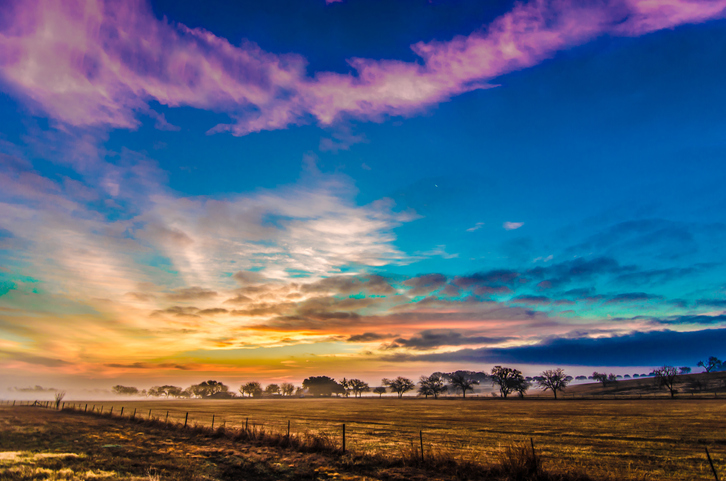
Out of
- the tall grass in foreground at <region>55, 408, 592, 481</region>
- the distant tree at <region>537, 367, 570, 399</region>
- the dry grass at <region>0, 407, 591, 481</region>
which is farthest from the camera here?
the distant tree at <region>537, 367, 570, 399</region>

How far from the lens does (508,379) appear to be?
183625 mm

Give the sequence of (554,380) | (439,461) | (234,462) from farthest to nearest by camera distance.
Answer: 1. (554,380)
2. (234,462)
3. (439,461)

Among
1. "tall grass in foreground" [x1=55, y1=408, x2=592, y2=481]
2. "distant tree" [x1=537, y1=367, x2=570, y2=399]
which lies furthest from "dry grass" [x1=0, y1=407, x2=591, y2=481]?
"distant tree" [x1=537, y1=367, x2=570, y2=399]

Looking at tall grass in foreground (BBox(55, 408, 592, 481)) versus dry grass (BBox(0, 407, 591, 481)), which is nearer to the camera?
tall grass in foreground (BBox(55, 408, 592, 481))

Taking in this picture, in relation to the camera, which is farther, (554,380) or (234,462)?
(554,380)

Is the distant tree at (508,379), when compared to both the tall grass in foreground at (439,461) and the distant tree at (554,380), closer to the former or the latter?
the distant tree at (554,380)

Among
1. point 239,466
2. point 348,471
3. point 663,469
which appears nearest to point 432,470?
point 348,471

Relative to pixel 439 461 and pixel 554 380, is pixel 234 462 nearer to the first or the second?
pixel 439 461

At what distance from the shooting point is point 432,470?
18891 millimetres

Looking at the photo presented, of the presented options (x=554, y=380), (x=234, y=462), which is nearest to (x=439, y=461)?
(x=234, y=462)

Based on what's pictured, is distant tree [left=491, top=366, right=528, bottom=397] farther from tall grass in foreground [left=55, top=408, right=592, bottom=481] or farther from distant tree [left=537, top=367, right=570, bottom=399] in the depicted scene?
tall grass in foreground [left=55, top=408, right=592, bottom=481]

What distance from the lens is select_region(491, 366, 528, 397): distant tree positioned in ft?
587

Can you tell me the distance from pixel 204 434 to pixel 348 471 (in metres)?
21.4

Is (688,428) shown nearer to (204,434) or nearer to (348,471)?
(348,471)
